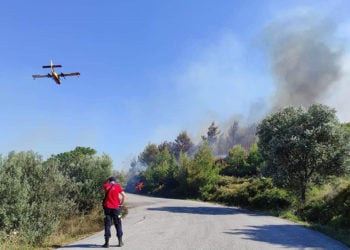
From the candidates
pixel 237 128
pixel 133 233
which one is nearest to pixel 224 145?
pixel 237 128

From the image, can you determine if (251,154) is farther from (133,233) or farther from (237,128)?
(237,128)

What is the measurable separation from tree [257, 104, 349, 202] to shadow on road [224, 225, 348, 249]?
9347 mm

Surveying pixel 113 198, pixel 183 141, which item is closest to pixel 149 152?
pixel 183 141

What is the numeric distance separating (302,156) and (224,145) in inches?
5382

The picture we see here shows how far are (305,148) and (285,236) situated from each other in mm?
12068

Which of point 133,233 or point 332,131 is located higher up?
point 332,131

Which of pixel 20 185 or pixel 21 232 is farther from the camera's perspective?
pixel 20 185

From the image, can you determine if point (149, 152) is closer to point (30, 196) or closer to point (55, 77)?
point (55, 77)

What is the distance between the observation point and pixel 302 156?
25.6m

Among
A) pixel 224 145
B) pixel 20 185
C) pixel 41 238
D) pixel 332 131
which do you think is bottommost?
pixel 41 238

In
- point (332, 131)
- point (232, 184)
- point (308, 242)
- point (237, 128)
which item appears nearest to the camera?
point (308, 242)

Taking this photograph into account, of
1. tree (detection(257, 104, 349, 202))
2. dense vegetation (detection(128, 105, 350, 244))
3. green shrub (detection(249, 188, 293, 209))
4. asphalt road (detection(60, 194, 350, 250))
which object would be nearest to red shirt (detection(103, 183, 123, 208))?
asphalt road (detection(60, 194, 350, 250))

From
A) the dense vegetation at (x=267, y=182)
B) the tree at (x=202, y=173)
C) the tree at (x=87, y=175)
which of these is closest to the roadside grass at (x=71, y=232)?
the dense vegetation at (x=267, y=182)

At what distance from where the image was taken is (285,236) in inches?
548
